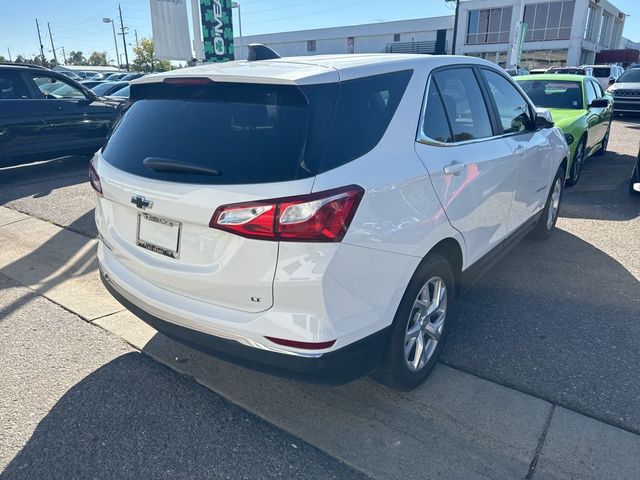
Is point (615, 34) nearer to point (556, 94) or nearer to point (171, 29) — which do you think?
point (171, 29)

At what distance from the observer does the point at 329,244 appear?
209cm

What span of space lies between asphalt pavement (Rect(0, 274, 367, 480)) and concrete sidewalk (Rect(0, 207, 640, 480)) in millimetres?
119

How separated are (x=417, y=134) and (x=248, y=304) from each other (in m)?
1.26

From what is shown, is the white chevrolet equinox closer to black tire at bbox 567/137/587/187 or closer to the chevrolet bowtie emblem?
the chevrolet bowtie emblem

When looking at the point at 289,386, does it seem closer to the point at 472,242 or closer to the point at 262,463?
the point at 262,463

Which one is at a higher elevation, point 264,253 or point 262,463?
point 264,253

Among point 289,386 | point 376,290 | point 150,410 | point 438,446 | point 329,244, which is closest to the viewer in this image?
point 329,244

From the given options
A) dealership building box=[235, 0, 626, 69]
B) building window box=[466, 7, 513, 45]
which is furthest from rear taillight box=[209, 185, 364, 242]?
building window box=[466, 7, 513, 45]

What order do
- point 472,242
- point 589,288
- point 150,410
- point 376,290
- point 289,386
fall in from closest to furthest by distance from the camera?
1. point 376,290
2. point 150,410
3. point 289,386
4. point 472,242
5. point 589,288

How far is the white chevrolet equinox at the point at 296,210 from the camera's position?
2.12 m

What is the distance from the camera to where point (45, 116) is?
8602 millimetres

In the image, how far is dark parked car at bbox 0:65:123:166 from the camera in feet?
26.9

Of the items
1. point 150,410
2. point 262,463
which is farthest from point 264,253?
point 150,410

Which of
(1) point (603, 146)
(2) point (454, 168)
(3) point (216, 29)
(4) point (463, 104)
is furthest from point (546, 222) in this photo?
(3) point (216, 29)
